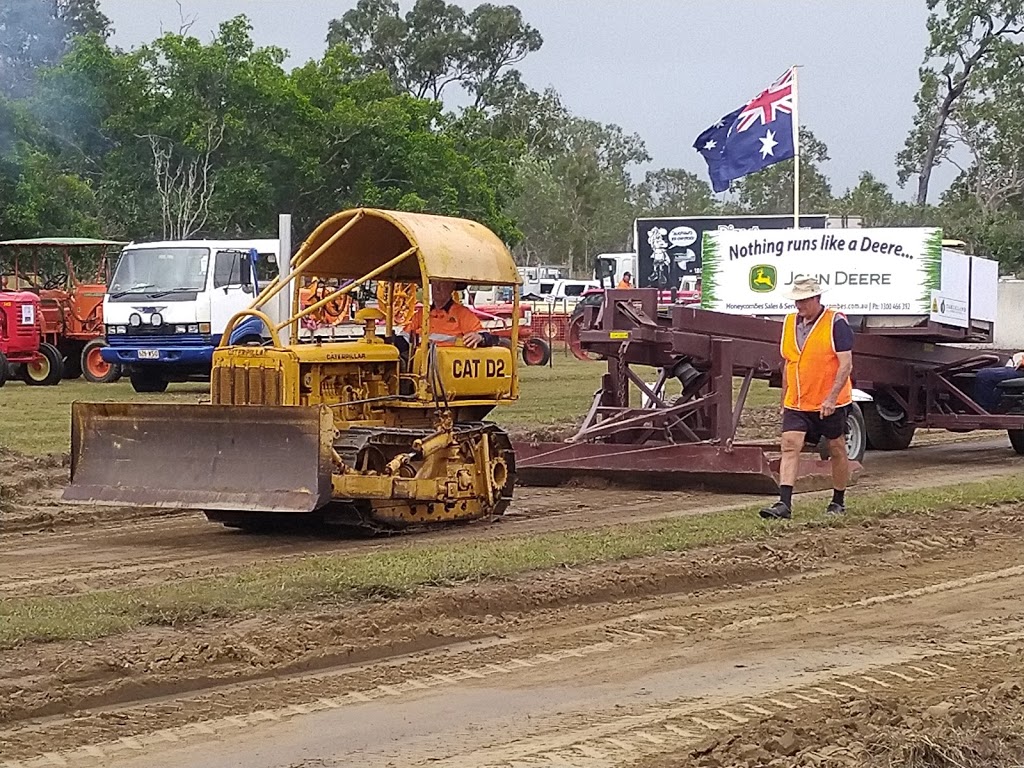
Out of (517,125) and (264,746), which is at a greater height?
(517,125)

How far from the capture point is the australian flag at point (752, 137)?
20.6 m

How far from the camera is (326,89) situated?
41.4 metres

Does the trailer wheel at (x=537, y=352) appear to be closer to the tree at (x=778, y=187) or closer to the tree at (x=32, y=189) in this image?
the tree at (x=32, y=189)

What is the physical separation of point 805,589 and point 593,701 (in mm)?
→ 2872

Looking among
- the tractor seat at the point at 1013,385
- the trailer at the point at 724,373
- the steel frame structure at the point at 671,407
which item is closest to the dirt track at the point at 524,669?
the steel frame structure at the point at 671,407

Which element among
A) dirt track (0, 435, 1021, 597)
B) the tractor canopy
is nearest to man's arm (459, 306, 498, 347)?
the tractor canopy

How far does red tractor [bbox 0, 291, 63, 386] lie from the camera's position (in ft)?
83.0

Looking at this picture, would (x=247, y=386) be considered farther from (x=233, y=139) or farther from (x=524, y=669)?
(x=233, y=139)

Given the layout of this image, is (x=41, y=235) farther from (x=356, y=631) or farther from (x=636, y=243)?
(x=356, y=631)

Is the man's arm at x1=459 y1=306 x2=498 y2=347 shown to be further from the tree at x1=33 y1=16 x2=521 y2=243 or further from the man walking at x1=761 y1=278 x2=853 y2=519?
the tree at x1=33 y1=16 x2=521 y2=243

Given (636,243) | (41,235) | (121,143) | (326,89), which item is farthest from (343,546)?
(636,243)

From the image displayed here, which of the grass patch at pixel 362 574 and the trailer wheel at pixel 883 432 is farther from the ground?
the trailer wheel at pixel 883 432

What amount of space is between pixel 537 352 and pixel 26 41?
11871 mm

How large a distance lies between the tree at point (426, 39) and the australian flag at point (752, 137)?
49.3 m
